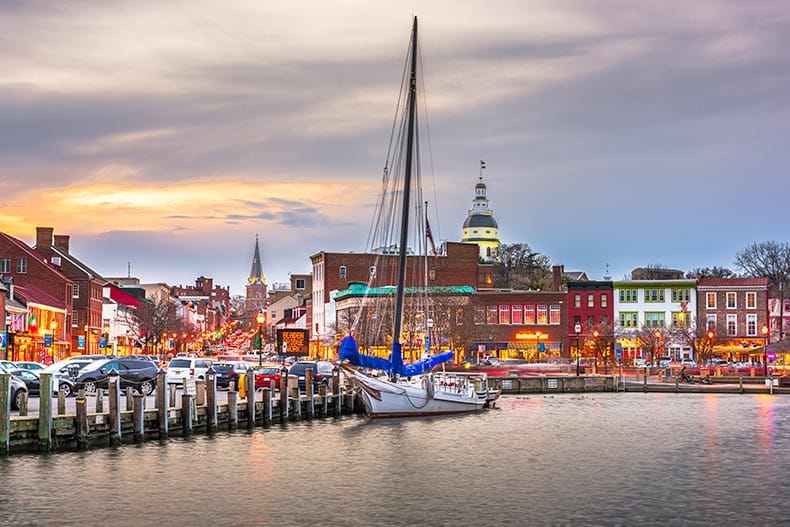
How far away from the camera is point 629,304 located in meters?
160

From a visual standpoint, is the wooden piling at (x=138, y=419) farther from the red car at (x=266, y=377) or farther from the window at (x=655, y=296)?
the window at (x=655, y=296)

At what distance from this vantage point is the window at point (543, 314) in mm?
158000

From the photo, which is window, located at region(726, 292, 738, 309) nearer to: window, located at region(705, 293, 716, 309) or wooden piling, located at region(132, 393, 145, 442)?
window, located at region(705, 293, 716, 309)

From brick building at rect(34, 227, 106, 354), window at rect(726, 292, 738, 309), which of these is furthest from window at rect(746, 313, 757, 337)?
brick building at rect(34, 227, 106, 354)

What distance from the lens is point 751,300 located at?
153 metres

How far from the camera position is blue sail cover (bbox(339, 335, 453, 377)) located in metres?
64.9

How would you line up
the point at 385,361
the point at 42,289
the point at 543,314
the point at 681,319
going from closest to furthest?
the point at 385,361 < the point at 42,289 < the point at 681,319 < the point at 543,314

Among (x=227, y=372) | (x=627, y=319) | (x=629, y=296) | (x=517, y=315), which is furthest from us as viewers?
(x=629, y=296)

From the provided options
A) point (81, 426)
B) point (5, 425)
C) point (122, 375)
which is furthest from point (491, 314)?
point (5, 425)

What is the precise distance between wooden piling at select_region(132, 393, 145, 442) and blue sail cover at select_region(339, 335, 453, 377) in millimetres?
16624

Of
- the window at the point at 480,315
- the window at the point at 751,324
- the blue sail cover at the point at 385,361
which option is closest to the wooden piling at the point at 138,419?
the blue sail cover at the point at 385,361

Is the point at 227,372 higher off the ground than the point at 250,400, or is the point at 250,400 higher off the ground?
the point at 227,372

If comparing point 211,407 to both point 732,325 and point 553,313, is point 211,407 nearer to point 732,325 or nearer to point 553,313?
point 553,313

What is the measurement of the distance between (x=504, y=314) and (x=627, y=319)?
1650 cm
